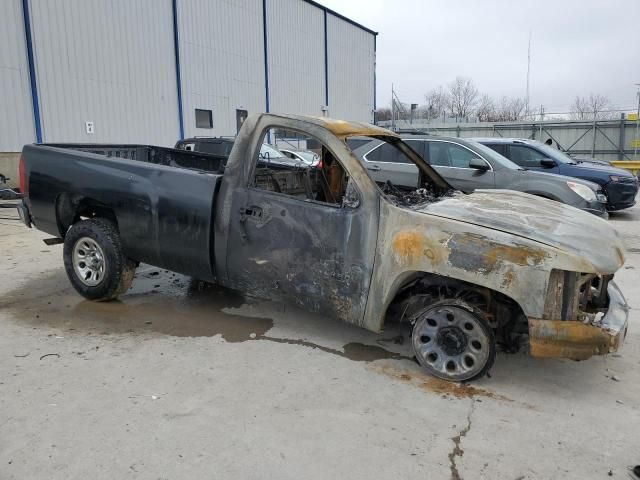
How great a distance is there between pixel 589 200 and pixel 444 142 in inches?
100

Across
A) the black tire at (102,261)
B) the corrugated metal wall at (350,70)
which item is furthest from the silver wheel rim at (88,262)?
the corrugated metal wall at (350,70)

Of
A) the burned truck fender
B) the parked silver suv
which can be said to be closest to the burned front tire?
the burned truck fender

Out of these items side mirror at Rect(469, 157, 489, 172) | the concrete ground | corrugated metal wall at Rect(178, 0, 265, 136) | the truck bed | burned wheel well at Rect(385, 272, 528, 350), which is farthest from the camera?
corrugated metal wall at Rect(178, 0, 265, 136)

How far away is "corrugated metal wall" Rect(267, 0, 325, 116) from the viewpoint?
24.0m

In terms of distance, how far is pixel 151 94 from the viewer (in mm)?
17844

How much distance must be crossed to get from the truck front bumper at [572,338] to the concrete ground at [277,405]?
377mm

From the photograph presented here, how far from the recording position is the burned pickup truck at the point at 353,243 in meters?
3.26

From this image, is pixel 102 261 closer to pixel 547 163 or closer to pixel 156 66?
pixel 547 163

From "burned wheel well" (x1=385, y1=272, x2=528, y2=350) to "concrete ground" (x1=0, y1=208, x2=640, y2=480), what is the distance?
37 cm

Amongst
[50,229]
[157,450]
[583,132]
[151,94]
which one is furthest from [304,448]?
[583,132]

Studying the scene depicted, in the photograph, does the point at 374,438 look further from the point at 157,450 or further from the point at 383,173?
the point at 383,173

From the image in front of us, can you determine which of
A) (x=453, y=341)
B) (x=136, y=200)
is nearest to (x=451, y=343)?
(x=453, y=341)

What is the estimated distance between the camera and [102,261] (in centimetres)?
496

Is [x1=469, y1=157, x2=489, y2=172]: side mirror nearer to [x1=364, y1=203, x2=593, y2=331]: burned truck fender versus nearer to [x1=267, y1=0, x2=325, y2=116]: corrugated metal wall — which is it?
[x1=364, y1=203, x2=593, y2=331]: burned truck fender
